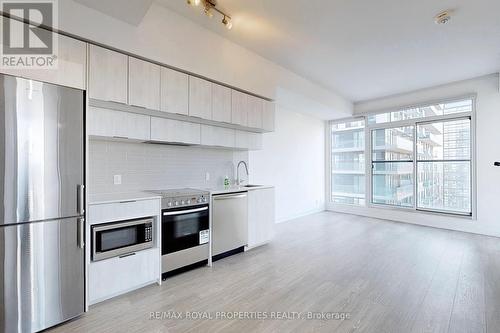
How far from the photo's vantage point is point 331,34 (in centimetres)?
325

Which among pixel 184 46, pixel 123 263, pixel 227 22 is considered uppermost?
pixel 227 22

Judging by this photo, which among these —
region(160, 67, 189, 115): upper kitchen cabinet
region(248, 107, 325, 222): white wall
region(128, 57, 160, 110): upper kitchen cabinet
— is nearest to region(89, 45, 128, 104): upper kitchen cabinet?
region(128, 57, 160, 110): upper kitchen cabinet

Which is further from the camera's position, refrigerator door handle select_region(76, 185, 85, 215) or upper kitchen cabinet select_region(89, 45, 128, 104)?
upper kitchen cabinet select_region(89, 45, 128, 104)

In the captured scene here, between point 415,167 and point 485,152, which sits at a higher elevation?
point 485,152

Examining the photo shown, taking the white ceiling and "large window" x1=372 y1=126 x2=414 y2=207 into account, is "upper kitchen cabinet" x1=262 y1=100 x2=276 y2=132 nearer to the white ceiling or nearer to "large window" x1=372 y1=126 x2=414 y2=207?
the white ceiling

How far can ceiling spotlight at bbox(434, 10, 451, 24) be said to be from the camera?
2.75 meters

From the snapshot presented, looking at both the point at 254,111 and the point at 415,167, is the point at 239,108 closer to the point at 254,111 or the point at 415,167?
the point at 254,111

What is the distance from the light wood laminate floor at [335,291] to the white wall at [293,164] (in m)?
1.63

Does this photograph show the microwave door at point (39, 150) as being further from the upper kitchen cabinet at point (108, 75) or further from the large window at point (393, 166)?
the large window at point (393, 166)

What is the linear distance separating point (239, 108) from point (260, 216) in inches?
68.5

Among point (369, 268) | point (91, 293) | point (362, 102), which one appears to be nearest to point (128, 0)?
point (91, 293)

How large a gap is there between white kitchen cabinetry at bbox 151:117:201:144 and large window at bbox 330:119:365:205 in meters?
4.98

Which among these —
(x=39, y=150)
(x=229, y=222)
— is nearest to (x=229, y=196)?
(x=229, y=222)

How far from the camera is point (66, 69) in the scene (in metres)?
2.07
